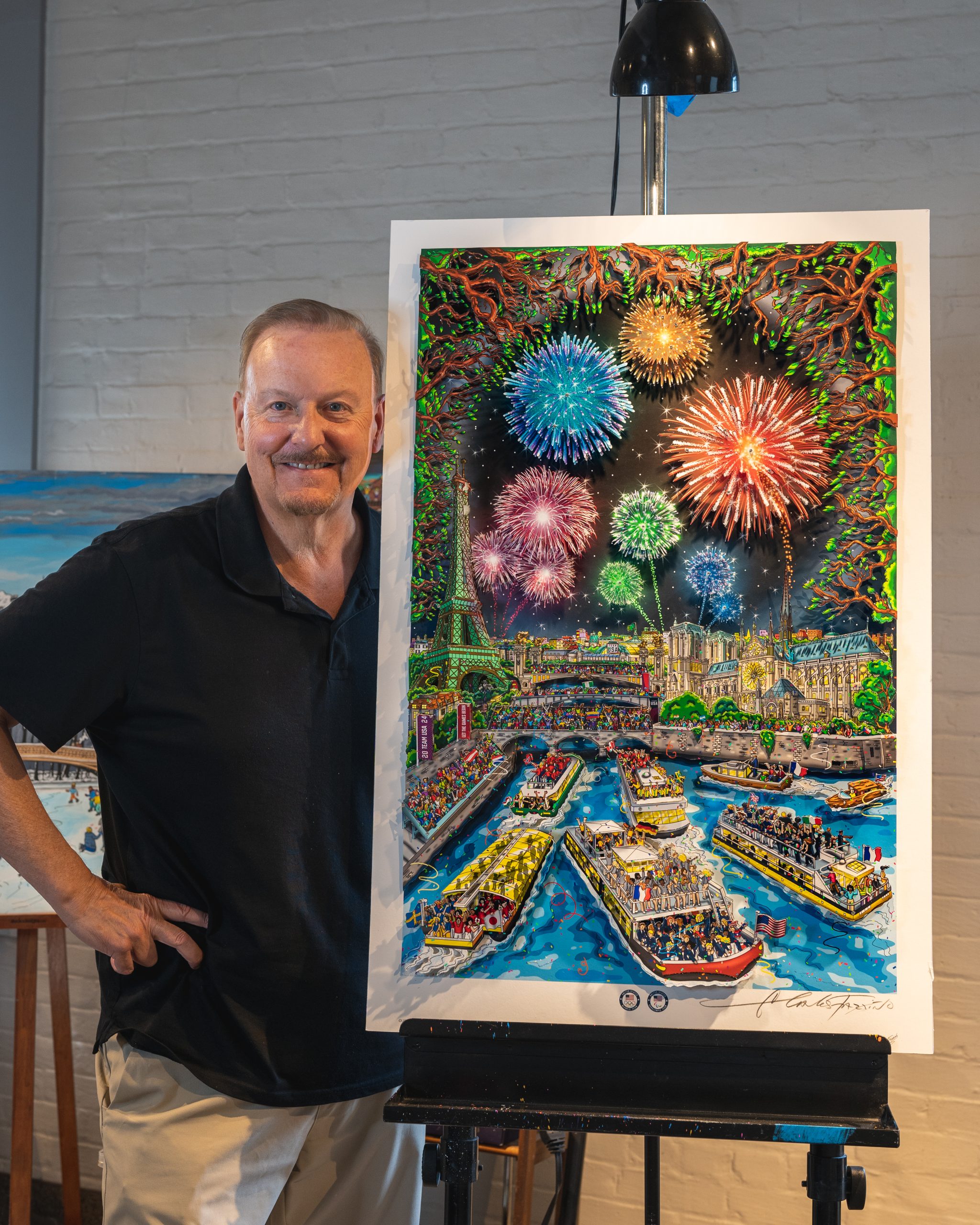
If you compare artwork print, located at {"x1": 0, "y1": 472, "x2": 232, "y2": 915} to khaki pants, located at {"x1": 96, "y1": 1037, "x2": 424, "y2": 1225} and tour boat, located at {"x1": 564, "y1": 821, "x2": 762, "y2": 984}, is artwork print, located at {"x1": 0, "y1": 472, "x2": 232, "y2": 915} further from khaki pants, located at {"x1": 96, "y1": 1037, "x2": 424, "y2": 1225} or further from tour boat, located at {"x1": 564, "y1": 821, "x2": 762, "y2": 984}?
tour boat, located at {"x1": 564, "y1": 821, "x2": 762, "y2": 984}

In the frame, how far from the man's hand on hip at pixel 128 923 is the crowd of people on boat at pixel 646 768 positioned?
21.5 inches

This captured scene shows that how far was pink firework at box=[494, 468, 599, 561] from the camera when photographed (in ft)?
3.42

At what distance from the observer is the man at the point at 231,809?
112 centimetres

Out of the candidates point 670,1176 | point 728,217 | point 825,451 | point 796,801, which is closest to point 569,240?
point 728,217

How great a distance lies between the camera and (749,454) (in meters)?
1.03

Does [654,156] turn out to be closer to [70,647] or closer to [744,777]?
[744,777]

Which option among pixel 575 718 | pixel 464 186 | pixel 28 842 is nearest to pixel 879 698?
pixel 575 718

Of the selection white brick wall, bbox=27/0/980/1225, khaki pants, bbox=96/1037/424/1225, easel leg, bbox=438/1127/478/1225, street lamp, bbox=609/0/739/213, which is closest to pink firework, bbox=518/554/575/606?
street lamp, bbox=609/0/739/213

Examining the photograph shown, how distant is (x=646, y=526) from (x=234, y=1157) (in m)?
0.88

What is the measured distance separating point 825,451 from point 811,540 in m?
0.10

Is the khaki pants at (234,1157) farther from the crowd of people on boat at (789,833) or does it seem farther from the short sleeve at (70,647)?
the crowd of people on boat at (789,833)

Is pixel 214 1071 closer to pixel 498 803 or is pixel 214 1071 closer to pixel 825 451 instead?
pixel 498 803

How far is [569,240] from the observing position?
3.46ft

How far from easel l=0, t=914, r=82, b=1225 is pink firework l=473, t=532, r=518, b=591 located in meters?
1.17
